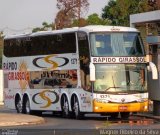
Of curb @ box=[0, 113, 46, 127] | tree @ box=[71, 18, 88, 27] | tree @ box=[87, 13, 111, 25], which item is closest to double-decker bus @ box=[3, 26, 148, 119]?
curb @ box=[0, 113, 46, 127]

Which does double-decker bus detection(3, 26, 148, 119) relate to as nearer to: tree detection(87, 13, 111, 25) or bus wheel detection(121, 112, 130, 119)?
bus wheel detection(121, 112, 130, 119)

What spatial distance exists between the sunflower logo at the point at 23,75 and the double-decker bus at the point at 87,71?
0.26 m

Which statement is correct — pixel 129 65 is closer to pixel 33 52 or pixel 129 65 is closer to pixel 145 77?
pixel 145 77

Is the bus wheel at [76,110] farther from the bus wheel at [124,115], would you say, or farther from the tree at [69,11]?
the tree at [69,11]

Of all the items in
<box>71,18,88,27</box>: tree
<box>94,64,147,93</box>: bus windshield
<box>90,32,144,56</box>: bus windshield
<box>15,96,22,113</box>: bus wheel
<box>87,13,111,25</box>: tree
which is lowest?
<box>15,96,22,113</box>: bus wheel

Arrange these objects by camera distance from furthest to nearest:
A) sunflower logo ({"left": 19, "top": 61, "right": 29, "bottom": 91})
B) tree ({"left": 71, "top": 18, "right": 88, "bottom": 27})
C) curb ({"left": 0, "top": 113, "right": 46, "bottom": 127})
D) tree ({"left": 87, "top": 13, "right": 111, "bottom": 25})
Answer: tree ({"left": 87, "top": 13, "right": 111, "bottom": 25}) → tree ({"left": 71, "top": 18, "right": 88, "bottom": 27}) → sunflower logo ({"left": 19, "top": 61, "right": 29, "bottom": 91}) → curb ({"left": 0, "top": 113, "right": 46, "bottom": 127})

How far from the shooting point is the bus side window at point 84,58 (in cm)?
2977

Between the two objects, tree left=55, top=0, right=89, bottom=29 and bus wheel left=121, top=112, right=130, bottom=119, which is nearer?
bus wheel left=121, top=112, right=130, bottom=119

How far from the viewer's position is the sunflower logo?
34812 mm

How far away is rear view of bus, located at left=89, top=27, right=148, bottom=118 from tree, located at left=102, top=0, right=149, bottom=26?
3348 cm

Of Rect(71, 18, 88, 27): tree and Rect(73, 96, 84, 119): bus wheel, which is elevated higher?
Rect(71, 18, 88, 27): tree

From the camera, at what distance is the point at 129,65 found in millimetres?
29781

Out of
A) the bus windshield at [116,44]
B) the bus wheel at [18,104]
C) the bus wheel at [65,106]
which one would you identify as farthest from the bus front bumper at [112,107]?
the bus wheel at [18,104]

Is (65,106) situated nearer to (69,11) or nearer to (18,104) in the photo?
(18,104)
